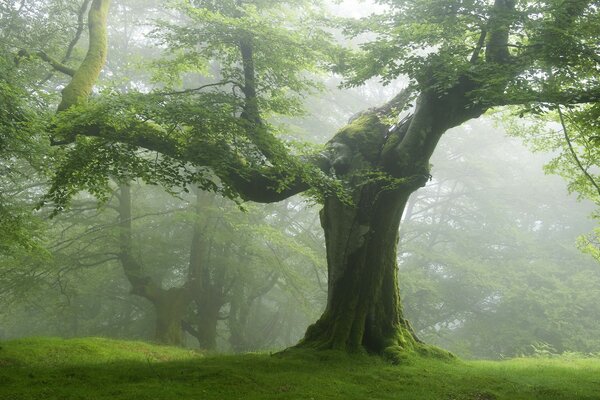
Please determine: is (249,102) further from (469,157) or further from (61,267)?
(469,157)

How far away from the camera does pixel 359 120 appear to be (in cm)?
1024

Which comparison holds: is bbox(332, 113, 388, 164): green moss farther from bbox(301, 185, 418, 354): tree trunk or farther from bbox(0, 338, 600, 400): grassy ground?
A: bbox(0, 338, 600, 400): grassy ground

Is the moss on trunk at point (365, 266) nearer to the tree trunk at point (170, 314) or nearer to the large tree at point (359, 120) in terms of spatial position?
the large tree at point (359, 120)

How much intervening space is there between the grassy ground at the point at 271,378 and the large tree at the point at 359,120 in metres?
1.04

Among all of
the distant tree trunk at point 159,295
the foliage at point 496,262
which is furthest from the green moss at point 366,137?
the foliage at point 496,262

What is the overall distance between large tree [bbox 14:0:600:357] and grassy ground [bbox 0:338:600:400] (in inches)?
40.8

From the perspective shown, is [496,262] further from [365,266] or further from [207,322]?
[365,266]

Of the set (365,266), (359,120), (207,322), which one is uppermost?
(359,120)

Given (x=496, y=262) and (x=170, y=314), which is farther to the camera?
(x=496, y=262)

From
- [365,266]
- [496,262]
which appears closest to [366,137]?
[365,266]

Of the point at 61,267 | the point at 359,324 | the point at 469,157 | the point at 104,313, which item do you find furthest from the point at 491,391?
the point at 469,157

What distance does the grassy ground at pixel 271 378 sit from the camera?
5320 mm

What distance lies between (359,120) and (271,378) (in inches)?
240

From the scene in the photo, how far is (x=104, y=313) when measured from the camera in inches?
786
